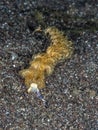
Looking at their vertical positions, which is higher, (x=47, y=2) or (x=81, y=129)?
(x=47, y=2)

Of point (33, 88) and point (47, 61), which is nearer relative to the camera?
point (33, 88)

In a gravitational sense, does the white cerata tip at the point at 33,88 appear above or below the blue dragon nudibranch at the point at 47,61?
below

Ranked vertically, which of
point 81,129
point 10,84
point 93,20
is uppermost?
point 93,20

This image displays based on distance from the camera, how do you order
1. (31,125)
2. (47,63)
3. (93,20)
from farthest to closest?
(93,20) → (47,63) → (31,125)

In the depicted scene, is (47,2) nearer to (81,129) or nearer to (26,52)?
(26,52)

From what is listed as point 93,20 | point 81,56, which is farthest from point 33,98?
point 93,20

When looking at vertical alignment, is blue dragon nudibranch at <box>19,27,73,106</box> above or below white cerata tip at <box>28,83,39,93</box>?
above

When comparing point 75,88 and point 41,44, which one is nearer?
point 75,88

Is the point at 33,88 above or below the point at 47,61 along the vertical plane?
below
